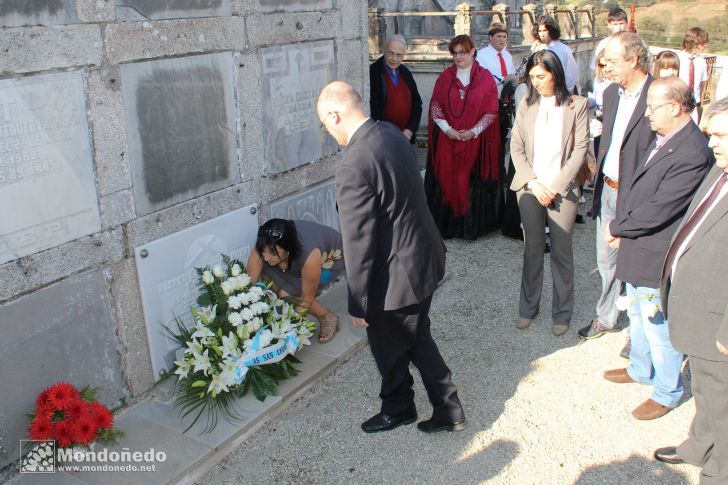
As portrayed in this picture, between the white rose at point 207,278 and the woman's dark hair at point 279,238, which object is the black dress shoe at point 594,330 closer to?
the woman's dark hair at point 279,238

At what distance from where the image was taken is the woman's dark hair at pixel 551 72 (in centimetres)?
445

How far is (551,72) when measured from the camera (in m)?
4.50

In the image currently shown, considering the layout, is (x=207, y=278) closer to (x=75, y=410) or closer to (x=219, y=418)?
(x=219, y=418)

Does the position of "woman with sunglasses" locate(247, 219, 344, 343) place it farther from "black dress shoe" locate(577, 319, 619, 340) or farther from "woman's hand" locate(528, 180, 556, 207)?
"black dress shoe" locate(577, 319, 619, 340)

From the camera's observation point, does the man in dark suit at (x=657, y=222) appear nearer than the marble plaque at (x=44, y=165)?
No

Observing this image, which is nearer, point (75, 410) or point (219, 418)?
point (75, 410)

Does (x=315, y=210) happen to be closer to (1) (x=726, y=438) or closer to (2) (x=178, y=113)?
(2) (x=178, y=113)

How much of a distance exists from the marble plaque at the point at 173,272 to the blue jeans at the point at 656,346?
2560mm

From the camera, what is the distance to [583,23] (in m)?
20.9

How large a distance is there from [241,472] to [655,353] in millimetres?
2321

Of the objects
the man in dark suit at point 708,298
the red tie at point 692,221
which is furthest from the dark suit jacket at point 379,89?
the man in dark suit at point 708,298

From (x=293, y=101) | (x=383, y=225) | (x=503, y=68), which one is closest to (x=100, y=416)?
(x=383, y=225)

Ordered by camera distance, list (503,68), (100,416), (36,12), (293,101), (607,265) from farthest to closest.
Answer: (503,68), (293,101), (607,265), (100,416), (36,12)

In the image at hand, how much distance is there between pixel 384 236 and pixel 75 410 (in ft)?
5.76
